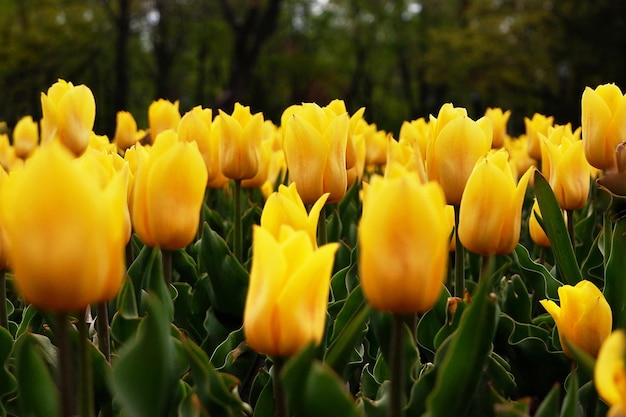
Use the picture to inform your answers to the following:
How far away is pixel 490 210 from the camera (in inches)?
55.8

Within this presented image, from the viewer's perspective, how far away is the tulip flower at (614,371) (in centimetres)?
72

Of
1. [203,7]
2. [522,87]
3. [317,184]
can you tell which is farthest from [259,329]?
[203,7]

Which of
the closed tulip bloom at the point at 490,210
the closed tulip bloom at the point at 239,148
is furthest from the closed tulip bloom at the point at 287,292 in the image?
the closed tulip bloom at the point at 239,148

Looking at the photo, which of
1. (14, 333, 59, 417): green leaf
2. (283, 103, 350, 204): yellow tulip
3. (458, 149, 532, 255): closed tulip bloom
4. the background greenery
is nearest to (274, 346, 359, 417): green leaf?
(14, 333, 59, 417): green leaf

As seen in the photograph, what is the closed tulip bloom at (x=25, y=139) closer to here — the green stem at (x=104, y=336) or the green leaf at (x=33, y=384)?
the green stem at (x=104, y=336)

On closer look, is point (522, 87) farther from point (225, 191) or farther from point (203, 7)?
point (225, 191)

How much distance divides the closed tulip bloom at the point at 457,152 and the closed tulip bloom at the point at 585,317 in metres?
0.47

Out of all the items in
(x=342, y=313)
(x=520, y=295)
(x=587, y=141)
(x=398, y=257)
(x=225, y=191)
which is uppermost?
(x=398, y=257)

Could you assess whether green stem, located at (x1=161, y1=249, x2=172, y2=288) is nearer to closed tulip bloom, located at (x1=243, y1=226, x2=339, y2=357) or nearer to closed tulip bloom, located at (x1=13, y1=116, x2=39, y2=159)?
closed tulip bloom, located at (x1=243, y1=226, x2=339, y2=357)

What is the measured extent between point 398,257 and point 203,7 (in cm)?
2536

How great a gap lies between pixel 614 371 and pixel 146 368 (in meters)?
0.58

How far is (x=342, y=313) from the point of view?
1.39 metres

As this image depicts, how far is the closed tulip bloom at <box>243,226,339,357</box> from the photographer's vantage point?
924mm

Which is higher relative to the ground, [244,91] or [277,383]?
[277,383]
